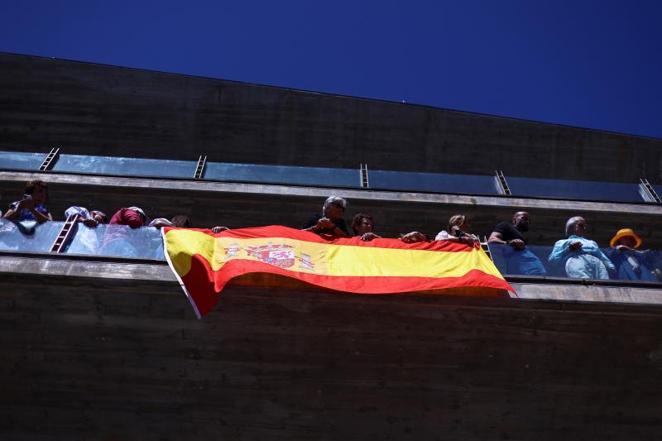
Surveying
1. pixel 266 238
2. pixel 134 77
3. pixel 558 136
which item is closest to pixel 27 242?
pixel 266 238

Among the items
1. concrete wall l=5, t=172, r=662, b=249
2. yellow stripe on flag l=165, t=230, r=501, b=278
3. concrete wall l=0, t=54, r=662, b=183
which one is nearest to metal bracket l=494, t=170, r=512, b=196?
concrete wall l=5, t=172, r=662, b=249

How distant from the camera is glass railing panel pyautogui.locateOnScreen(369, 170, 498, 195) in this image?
15.7 metres

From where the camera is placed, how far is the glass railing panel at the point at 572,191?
627 inches

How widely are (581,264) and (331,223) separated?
3279 millimetres

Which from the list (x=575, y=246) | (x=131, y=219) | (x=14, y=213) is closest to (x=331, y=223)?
(x=131, y=219)

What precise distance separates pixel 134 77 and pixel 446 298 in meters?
12.7

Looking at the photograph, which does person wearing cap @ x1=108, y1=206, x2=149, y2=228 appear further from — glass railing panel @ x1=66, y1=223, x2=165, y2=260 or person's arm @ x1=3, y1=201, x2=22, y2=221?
person's arm @ x1=3, y1=201, x2=22, y2=221

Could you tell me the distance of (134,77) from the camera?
19922 mm

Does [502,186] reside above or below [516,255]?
above

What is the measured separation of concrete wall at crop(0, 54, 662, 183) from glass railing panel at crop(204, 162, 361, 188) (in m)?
3.55

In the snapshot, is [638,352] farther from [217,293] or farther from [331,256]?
[217,293]

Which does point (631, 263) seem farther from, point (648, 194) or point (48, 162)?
point (48, 162)

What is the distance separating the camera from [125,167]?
51.1ft

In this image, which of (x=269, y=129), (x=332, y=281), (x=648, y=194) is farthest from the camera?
(x=269, y=129)
